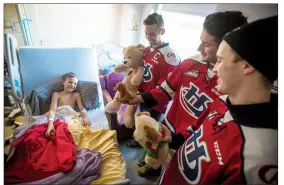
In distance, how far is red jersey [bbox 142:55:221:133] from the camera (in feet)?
2.14

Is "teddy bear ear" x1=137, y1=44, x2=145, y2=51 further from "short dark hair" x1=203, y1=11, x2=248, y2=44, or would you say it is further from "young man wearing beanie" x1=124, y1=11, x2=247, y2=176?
"short dark hair" x1=203, y1=11, x2=248, y2=44

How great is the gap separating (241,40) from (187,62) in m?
0.33

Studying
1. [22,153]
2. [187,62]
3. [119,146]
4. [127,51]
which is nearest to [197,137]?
[187,62]

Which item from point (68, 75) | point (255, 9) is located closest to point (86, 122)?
point (68, 75)

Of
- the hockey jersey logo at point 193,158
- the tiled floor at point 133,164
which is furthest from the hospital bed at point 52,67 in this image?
the hockey jersey logo at point 193,158

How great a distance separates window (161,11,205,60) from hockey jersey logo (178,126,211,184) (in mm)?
359

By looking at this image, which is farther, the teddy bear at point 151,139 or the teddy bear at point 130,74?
the teddy bear at point 130,74

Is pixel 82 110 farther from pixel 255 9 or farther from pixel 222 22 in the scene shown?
pixel 255 9

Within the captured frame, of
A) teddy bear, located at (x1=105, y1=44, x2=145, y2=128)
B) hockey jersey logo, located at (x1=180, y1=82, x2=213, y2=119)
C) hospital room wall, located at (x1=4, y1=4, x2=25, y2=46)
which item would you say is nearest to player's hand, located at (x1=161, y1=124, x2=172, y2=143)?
hockey jersey logo, located at (x1=180, y1=82, x2=213, y2=119)

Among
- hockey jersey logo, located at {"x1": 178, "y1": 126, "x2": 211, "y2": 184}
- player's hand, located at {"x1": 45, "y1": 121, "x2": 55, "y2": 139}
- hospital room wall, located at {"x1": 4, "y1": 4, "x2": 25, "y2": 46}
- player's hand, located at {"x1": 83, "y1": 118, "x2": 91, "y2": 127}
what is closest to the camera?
hockey jersey logo, located at {"x1": 178, "y1": 126, "x2": 211, "y2": 184}

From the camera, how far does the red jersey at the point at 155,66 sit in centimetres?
92

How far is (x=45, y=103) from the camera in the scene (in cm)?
85

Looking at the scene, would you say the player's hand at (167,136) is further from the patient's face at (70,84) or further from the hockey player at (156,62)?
the patient's face at (70,84)

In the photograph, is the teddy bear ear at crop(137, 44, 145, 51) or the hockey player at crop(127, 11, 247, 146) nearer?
the hockey player at crop(127, 11, 247, 146)
